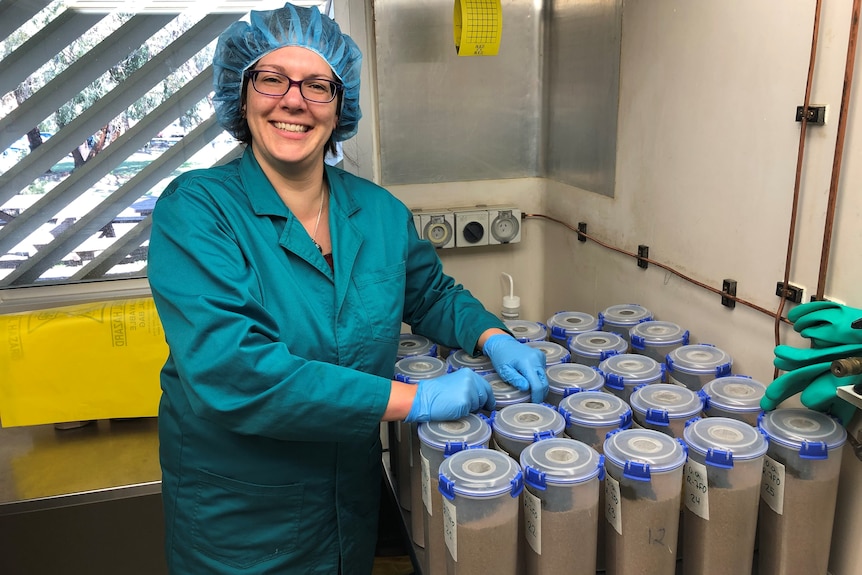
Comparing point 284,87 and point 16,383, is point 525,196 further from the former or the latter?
point 16,383

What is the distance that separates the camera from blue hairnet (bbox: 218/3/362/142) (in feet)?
4.11

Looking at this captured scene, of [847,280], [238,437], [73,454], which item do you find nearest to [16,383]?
[73,454]

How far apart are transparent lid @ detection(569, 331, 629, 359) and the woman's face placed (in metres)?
0.69

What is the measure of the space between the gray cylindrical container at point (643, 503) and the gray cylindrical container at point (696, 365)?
0.29m

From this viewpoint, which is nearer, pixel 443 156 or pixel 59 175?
pixel 59 175

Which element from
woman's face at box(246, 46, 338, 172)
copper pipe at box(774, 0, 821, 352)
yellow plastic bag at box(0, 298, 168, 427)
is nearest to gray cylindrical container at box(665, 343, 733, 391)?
copper pipe at box(774, 0, 821, 352)

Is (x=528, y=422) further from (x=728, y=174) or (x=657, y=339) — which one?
(x=728, y=174)

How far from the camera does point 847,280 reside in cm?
108

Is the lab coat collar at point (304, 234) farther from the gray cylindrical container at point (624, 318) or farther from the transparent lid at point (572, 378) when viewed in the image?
the gray cylindrical container at point (624, 318)

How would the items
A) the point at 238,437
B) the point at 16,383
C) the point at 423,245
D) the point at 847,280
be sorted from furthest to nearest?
the point at 16,383
the point at 423,245
the point at 238,437
the point at 847,280

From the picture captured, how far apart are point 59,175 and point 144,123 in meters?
0.31

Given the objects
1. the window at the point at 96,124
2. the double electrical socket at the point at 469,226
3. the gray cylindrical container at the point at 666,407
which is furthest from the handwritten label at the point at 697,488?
the window at the point at 96,124

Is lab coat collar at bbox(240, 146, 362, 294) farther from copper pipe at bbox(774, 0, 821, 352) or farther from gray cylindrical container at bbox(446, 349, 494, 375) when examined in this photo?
copper pipe at bbox(774, 0, 821, 352)

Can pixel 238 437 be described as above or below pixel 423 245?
below
